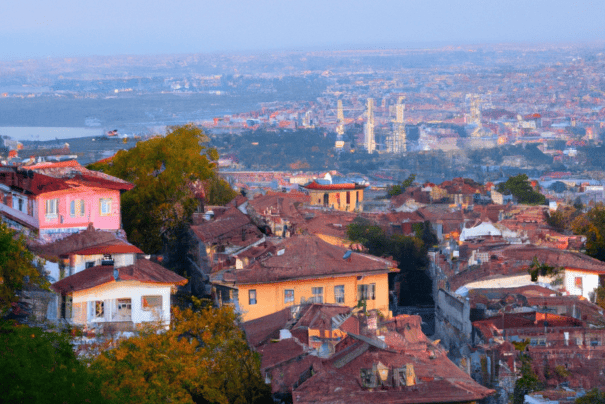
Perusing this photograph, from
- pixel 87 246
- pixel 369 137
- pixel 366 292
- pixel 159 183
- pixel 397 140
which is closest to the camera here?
pixel 87 246

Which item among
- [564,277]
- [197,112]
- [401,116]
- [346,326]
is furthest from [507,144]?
→ [346,326]

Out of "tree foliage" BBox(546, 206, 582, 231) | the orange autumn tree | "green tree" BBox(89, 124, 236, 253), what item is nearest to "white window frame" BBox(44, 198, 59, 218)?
"green tree" BBox(89, 124, 236, 253)

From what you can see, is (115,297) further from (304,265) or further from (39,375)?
(39,375)

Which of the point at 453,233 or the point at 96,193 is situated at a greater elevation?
the point at 96,193

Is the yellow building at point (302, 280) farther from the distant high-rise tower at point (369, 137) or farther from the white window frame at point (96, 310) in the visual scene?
the distant high-rise tower at point (369, 137)

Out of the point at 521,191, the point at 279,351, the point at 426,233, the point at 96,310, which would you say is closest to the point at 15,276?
the point at 96,310

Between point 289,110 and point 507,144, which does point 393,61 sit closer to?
point 289,110

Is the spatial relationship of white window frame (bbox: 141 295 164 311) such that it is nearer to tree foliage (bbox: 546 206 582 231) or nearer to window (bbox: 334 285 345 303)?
window (bbox: 334 285 345 303)
